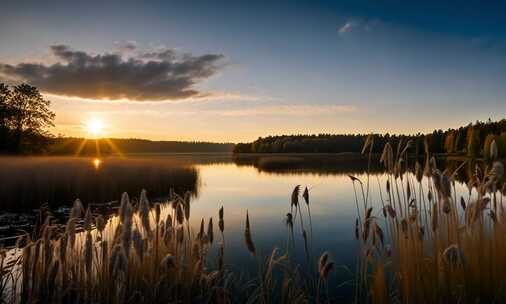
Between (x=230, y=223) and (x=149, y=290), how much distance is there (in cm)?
1071

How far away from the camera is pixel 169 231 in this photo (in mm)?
5762

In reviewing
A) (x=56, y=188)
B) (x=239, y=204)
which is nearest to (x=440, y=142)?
(x=239, y=204)

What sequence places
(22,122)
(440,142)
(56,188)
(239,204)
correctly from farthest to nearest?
1. (440,142)
2. (22,122)
3. (56,188)
4. (239,204)

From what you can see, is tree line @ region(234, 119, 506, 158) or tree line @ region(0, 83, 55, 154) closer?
tree line @ region(0, 83, 55, 154)

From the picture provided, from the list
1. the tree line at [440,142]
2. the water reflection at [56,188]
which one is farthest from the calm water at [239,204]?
the tree line at [440,142]

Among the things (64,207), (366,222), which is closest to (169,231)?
(366,222)

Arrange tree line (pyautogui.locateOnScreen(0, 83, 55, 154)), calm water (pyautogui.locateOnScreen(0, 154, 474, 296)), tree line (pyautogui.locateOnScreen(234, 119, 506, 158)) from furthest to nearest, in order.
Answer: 1. tree line (pyautogui.locateOnScreen(234, 119, 506, 158))
2. tree line (pyautogui.locateOnScreen(0, 83, 55, 154))
3. calm water (pyautogui.locateOnScreen(0, 154, 474, 296))

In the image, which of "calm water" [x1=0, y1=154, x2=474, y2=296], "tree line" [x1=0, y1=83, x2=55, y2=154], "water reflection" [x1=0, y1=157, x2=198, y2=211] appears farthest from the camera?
"tree line" [x1=0, y1=83, x2=55, y2=154]

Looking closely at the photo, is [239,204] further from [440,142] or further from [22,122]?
[440,142]

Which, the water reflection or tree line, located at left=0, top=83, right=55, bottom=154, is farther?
tree line, located at left=0, top=83, right=55, bottom=154

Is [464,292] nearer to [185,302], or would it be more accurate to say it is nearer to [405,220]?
[405,220]

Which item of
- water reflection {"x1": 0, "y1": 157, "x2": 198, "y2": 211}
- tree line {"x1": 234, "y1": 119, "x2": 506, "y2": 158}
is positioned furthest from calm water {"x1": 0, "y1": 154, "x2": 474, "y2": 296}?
tree line {"x1": 234, "y1": 119, "x2": 506, "y2": 158}

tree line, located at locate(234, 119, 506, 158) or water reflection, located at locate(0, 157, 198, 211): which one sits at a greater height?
tree line, located at locate(234, 119, 506, 158)

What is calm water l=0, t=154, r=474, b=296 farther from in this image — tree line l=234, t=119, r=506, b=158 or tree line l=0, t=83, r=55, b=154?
tree line l=234, t=119, r=506, b=158
